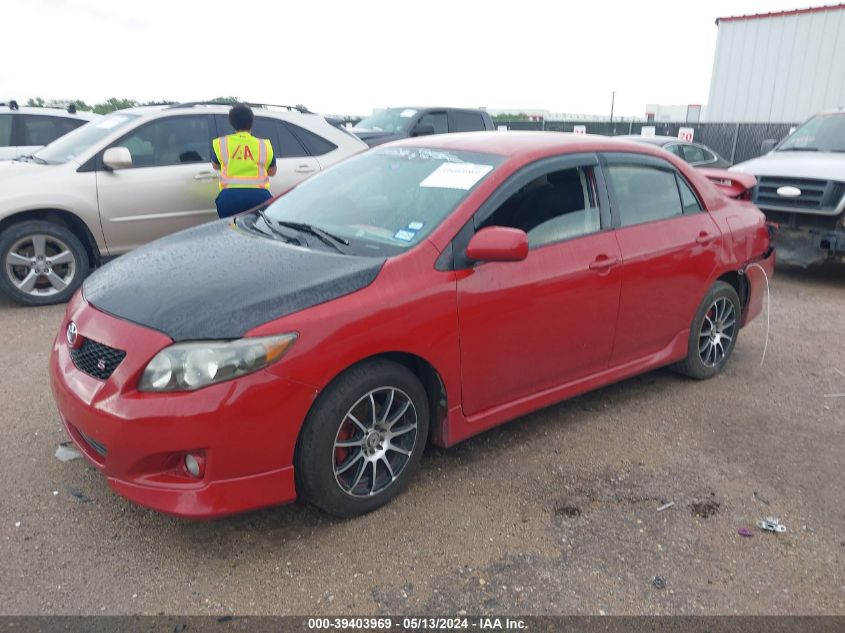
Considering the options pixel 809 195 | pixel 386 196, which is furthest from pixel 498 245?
pixel 809 195

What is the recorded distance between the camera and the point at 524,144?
3738 mm

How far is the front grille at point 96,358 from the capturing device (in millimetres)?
2715

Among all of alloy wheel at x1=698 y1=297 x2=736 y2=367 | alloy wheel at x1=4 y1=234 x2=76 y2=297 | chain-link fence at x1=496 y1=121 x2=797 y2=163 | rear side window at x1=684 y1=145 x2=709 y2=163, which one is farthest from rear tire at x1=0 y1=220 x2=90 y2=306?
chain-link fence at x1=496 y1=121 x2=797 y2=163

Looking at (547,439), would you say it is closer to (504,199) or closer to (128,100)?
(504,199)

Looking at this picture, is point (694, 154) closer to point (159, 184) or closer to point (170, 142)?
point (170, 142)

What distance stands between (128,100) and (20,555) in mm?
19336

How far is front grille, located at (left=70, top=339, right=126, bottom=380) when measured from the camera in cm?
271

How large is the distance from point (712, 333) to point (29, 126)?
28.7 ft

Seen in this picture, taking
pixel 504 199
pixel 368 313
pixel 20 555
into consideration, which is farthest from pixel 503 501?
pixel 20 555

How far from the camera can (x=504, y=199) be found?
3.41 m

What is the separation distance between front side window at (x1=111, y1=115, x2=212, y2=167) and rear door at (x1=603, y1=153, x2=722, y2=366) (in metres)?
4.62

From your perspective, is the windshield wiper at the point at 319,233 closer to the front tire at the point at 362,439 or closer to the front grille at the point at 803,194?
the front tire at the point at 362,439

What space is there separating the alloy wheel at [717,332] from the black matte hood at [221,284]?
8.98ft

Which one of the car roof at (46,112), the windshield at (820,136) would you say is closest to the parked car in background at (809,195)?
the windshield at (820,136)
